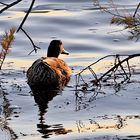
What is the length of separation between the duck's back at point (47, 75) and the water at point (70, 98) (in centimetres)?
22

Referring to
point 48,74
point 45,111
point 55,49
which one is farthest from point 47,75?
point 45,111

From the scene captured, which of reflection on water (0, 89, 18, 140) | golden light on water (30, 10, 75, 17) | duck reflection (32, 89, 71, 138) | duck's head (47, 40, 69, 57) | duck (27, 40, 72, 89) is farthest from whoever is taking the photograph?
golden light on water (30, 10, 75, 17)

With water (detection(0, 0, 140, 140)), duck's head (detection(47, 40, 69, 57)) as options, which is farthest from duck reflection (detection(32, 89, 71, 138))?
duck's head (detection(47, 40, 69, 57))

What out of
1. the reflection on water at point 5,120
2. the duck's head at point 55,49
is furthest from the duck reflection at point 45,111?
the duck's head at point 55,49

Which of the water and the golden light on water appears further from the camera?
the golden light on water

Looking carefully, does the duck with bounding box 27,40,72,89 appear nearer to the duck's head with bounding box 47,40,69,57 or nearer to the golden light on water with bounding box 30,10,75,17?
the duck's head with bounding box 47,40,69,57

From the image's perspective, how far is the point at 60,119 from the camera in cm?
889

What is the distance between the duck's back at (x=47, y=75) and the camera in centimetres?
1207

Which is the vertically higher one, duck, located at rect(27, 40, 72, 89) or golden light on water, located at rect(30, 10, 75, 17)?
golden light on water, located at rect(30, 10, 75, 17)

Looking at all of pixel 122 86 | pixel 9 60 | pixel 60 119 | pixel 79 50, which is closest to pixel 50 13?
pixel 79 50

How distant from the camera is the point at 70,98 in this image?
34.1ft

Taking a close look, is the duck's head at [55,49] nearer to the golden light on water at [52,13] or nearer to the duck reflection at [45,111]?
the duck reflection at [45,111]

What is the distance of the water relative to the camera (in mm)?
8273

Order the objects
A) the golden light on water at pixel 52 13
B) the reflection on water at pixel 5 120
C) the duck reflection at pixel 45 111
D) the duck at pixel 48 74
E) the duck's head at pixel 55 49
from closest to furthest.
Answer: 1. the reflection on water at pixel 5 120
2. the duck reflection at pixel 45 111
3. the duck at pixel 48 74
4. the duck's head at pixel 55 49
5. the golden light on water at pixel 52 13
